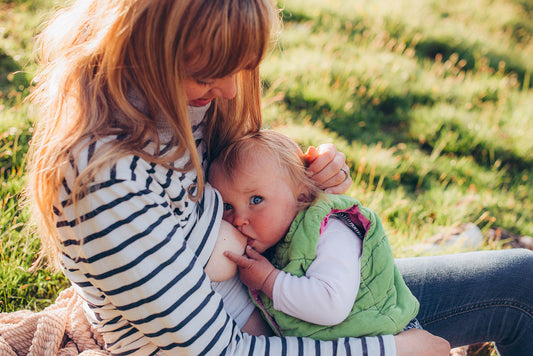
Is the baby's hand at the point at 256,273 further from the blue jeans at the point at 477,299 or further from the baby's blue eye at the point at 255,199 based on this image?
the blue jeans at the point at 477,299

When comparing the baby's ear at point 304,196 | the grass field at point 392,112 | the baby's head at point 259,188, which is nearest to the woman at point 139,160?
the baby's head at point 259,188

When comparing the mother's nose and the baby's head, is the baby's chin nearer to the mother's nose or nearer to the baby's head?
the baby's head

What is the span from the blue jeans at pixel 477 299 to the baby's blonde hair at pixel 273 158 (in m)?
0.57

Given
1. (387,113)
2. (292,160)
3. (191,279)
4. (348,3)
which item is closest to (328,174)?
(292,160)

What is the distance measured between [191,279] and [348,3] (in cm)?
524

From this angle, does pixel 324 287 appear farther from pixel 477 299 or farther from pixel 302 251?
pixel 477 299

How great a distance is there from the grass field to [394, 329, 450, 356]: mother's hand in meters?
1.14

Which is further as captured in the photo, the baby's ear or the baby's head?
the baby's ear

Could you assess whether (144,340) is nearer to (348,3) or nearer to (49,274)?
(49,274)

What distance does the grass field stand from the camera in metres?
2.89

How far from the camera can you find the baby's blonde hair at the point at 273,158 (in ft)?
5.70

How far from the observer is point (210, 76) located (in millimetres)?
1312

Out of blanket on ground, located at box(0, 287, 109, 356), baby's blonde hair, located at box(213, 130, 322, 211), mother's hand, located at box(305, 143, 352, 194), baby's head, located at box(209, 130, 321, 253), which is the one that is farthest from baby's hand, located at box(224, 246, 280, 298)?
blanket on ground, located at box(0, 287, 109, 356)

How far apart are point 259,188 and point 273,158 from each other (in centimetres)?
13
